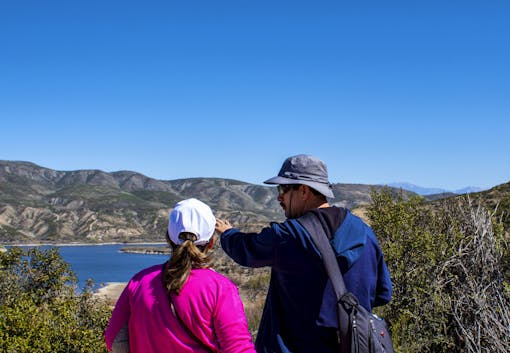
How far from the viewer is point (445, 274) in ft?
26.0

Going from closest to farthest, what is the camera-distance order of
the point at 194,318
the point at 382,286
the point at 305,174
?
the point at 194,318, the point at 305,174, the point at 382,286

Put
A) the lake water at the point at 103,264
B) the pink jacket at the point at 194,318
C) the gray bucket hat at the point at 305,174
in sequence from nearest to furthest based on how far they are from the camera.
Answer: the pink jacket at the point at 194,318, the gray bucket hat at the point at 305,174, the lake water at the point at 103,264

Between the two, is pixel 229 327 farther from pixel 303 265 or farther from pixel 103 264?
pixel 103 264

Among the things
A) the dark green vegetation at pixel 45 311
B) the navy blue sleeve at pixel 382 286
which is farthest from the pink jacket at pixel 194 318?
the dark green vegetation at pixel 45 311

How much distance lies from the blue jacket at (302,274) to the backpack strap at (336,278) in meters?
0.03

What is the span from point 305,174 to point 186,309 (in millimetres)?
952

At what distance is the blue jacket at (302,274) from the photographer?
250cm

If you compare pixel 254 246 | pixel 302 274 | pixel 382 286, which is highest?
pixel 254 246

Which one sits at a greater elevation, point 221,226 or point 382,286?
point 221,226

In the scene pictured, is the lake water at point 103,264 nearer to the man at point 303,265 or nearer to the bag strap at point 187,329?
the man at point 303,265

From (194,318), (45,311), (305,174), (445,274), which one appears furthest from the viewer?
(45,311)

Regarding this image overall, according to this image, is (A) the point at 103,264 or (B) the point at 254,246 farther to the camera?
(A) the point at 103,264

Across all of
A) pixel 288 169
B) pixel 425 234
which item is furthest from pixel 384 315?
pixel 288 169

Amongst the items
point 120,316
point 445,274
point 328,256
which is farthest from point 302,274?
point 445,274
